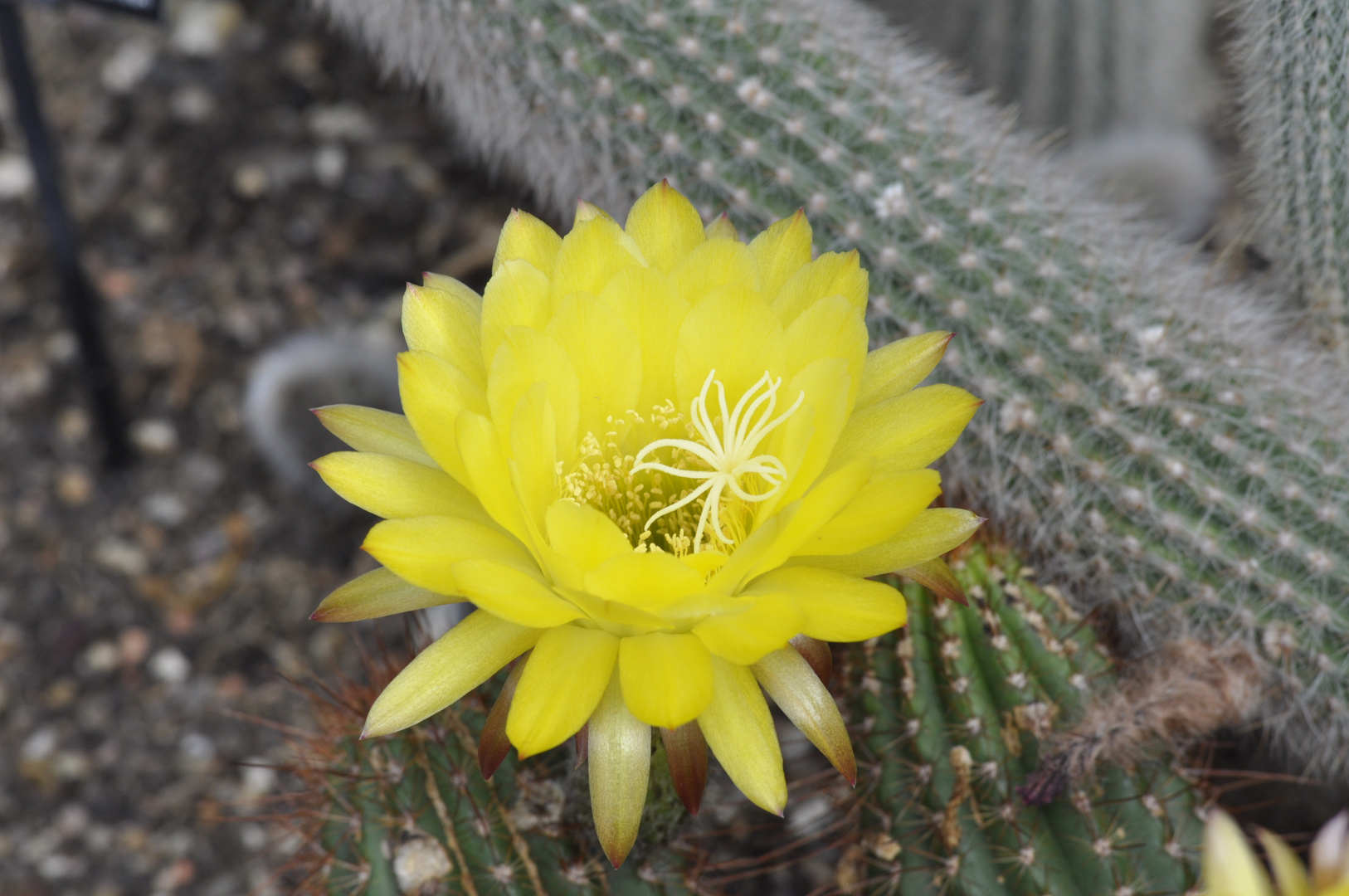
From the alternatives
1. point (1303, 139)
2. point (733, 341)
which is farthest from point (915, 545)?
point (1303, 139)

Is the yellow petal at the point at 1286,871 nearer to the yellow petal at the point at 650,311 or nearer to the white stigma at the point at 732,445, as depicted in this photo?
the white stigma at the point at 732,445

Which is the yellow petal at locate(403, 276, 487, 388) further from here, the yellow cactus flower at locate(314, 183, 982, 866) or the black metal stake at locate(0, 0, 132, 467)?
the black metal stake at locate(0, 0, 132, 467)

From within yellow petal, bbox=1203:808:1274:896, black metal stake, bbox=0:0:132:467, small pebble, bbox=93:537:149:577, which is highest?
yellow petal, bbox=1203:808:1274:896

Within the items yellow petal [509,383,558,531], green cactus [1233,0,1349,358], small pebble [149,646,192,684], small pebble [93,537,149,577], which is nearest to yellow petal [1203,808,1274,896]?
yellow petal [509,383,558,531]

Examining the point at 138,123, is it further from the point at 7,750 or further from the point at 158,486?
the point at 7,750

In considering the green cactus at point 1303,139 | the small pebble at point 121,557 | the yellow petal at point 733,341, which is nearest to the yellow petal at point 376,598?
the yellow petal at point 733,341

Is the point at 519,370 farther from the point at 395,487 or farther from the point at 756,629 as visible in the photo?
the point at 756,629
